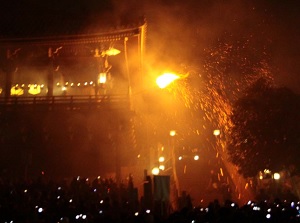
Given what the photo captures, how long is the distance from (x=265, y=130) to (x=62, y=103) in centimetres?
801

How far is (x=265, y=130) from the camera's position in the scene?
16.4m

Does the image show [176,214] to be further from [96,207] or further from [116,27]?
[116,27]

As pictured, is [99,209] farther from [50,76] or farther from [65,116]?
[50,76]

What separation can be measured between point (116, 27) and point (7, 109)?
5.23 metres

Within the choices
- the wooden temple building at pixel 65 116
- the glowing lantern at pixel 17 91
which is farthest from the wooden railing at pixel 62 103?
the glowing lantern at pixel 17 91

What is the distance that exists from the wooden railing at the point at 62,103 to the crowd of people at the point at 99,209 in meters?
4.60

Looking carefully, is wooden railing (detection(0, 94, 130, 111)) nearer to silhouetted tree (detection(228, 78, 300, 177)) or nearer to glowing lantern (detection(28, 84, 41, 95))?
glowing lantern (detection(28, 84, 41, 95))

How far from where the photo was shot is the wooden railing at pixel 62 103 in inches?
630

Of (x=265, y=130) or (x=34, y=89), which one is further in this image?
(x=34, y=89)

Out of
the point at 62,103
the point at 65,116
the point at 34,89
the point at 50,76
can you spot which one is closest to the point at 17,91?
the point at 34,89

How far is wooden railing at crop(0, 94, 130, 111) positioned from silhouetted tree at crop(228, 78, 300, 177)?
191 inches

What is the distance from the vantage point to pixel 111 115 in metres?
16.4

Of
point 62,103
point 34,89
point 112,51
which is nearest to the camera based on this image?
point 62,103

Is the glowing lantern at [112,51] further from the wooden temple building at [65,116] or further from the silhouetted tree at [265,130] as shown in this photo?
the silhouetted tree at [265,130]
